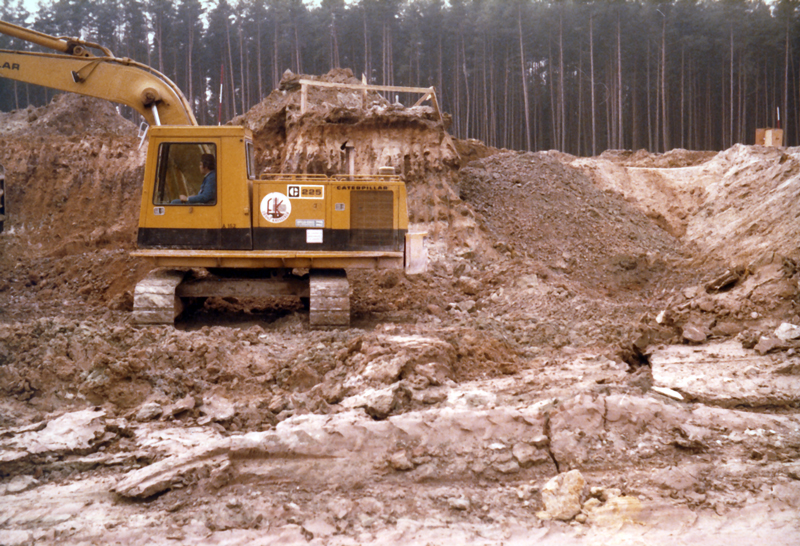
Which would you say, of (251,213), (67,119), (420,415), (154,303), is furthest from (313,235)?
(67,119)

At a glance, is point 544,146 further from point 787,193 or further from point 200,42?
point 200,42

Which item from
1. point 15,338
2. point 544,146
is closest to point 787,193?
point 544,146

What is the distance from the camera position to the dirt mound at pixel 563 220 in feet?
35.6

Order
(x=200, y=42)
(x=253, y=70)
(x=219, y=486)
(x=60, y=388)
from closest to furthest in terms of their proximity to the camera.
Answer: (x=219, y=486) → (x=60, y=388) → (x=200, y=42) → (x=253, y=70)

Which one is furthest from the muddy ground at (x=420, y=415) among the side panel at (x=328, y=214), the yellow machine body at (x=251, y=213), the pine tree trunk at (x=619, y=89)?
the pine tree trunk at (x=619, y=89)

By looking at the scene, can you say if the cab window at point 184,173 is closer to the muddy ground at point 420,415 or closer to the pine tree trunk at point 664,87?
the muddy ground at point 420,415

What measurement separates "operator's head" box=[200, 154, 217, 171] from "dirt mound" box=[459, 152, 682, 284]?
5435 mm

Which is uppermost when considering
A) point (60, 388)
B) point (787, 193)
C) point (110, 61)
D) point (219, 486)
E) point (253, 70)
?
point (253, 70)

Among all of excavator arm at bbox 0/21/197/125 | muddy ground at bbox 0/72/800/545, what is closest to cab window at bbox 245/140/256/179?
excavator arm at bbox 0/21/197/125

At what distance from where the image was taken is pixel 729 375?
4402 millimetres

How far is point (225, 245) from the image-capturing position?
23.4 ft

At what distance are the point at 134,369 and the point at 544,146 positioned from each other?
41.9ft

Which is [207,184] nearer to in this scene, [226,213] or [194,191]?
[194,191]

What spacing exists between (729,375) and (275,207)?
498 centimetres
